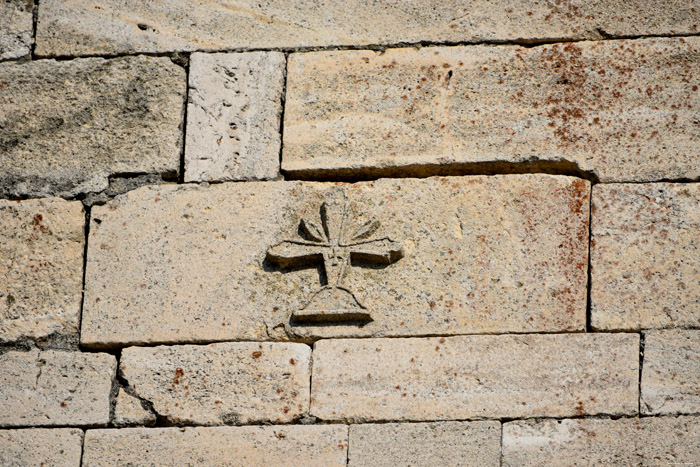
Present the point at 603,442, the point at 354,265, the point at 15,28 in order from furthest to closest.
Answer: the point at 15,28 < the point at 354,265 < the point at 603,442

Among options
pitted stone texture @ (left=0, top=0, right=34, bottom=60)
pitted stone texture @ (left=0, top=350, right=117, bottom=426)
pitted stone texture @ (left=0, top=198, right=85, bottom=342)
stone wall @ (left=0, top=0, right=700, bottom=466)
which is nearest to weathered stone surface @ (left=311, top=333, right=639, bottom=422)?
stone wall @ (left=0, top=0, right=700, bottom=466)

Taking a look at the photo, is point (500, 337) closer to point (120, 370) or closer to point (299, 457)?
point (299, 457)

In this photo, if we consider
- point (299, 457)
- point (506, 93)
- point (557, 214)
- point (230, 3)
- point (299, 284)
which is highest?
point (230, 3)

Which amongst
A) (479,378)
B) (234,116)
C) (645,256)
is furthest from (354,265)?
(645,256)

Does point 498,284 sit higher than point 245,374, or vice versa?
point 498,284

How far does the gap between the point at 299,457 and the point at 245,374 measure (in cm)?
35

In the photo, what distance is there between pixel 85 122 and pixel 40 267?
611 mm

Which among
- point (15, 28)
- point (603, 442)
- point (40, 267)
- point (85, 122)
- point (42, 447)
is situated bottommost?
point (42, 447)

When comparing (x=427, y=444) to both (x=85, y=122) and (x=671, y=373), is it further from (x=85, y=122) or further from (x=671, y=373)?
(x=85, y=122)

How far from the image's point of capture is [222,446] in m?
3.72

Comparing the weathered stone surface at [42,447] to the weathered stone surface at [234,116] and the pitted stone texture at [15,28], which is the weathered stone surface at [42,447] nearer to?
the weathered stone surface at [234,116]

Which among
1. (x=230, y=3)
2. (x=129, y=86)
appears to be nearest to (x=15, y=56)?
(x=129, y=86)

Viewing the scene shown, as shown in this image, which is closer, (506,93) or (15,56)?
(506,93)

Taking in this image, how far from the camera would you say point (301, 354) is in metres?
3.82
